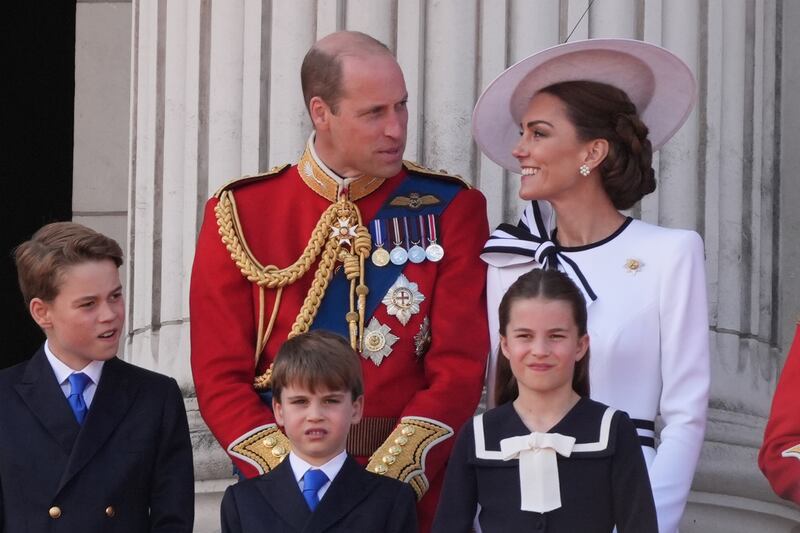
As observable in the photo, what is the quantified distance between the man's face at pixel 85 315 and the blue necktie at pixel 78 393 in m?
0.03

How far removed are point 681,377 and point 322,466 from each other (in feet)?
3.13

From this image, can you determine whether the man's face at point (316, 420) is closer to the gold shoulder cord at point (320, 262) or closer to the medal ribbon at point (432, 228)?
the gold shoulder cord at point (320, 262)

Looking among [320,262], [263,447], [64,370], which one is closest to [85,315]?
[64,370]

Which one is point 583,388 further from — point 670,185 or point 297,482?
point 670,185

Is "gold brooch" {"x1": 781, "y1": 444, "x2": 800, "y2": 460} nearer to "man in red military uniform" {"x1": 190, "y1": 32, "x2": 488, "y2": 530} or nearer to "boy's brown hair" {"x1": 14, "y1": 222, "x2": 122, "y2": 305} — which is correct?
"man in red military uniform" {"x1": 190, "y1": 32, "x2": 488, "y2": 530}

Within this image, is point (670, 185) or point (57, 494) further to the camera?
point (670, 185)

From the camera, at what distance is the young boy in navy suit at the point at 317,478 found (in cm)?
469

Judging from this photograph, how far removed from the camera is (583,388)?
480 cm

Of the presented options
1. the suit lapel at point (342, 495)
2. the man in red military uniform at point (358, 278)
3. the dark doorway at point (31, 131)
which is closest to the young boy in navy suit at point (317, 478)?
the suit lapel at point (342, 495)

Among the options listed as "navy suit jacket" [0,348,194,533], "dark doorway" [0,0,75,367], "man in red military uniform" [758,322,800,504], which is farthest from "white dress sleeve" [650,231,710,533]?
"dark doorway" [0,0,75,367]

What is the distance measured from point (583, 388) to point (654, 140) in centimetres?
103

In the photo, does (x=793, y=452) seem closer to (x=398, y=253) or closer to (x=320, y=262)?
(x=398, y=253)

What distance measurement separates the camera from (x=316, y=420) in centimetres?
469

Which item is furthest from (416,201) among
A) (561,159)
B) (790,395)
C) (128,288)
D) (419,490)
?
(128,288)
